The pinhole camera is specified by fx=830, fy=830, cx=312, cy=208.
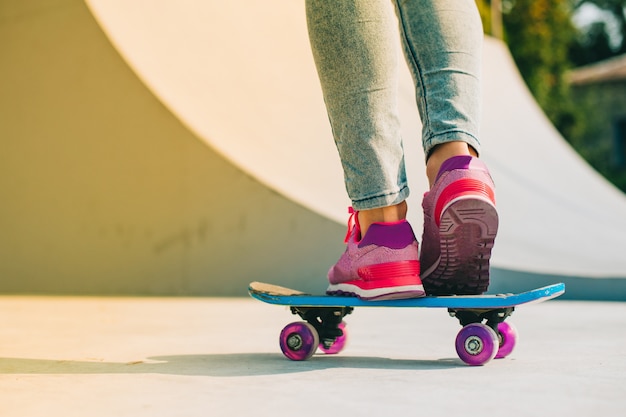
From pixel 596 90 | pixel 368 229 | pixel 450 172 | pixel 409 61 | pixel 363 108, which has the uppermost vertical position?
pixel 596 90

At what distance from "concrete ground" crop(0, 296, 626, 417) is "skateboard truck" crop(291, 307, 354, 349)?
0.05m

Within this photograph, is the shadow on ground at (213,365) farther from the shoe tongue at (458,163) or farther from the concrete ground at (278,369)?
the shoe tongue at (458,163)

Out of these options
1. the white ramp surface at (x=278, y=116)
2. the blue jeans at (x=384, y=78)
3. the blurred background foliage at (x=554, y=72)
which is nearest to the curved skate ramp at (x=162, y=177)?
the white ramp surface at (x=278, y=116)

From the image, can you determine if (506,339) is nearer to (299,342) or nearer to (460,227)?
(460,227)

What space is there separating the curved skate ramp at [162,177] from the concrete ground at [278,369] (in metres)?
0.85

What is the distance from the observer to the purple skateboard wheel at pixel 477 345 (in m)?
1.71

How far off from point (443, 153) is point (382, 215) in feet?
0.59

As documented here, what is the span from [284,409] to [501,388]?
40cm

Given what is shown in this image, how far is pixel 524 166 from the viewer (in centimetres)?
585

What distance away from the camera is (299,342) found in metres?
1.84

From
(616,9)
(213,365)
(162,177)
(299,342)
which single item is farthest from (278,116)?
(616,9)

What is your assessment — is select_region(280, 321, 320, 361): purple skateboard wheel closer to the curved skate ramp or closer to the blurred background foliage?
the curved skate ramp

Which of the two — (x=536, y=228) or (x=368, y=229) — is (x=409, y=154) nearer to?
(x=536, y=228)

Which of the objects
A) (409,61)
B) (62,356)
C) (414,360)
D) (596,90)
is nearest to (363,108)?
(409,61)
